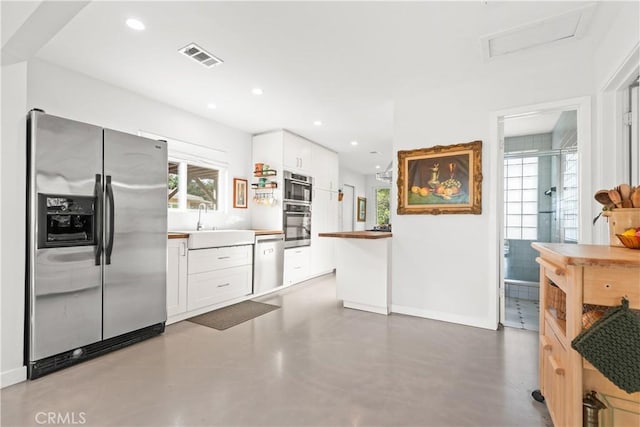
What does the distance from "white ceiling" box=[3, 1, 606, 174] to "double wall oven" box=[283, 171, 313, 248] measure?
1446 millimetres

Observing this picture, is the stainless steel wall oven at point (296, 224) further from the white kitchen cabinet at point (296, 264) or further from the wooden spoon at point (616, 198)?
the wooden spoon at point (616, 198)

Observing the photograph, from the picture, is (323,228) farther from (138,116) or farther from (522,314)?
(138,116)

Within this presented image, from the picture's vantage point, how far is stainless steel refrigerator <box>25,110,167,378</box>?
2164mm

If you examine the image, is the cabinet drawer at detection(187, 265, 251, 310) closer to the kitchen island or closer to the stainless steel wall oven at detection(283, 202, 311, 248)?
the stainless steel wall oven at detection(283, 202, 311, 248)

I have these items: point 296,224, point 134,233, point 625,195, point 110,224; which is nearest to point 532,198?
point 625,195

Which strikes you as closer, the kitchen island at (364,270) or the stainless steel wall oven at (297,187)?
the kitchen island at (364,270)

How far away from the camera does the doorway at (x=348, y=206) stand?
8299 millimetres

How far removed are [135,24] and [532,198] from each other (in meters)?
5.31

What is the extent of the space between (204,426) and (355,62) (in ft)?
9.58

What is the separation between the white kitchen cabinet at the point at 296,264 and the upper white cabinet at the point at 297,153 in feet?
4.54

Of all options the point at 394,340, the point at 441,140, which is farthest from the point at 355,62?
the point at 394,340

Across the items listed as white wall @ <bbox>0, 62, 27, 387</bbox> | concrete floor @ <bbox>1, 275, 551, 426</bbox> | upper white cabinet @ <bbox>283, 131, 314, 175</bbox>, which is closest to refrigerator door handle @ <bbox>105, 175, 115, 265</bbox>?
white wall @ <bbox>0, 62, 27, 387</bbox>

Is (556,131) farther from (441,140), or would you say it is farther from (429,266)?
(429,266)

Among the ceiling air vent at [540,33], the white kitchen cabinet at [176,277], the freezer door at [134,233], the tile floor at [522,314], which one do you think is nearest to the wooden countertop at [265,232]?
the white kitchen cabinet at [176,277]
